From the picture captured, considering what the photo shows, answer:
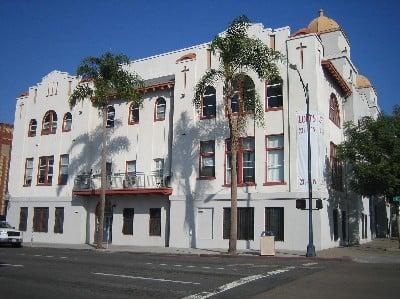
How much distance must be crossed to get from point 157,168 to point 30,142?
46.8ft

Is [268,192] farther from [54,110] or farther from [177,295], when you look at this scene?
[54,110]

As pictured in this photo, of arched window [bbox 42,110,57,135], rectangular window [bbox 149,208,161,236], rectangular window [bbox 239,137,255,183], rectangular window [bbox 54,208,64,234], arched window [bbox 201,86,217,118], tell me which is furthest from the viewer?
arched window [bbox 42,110,57,135]

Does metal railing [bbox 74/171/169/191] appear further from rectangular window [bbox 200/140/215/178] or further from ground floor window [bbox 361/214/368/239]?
ground floor window [bbox 361/214/368/239]

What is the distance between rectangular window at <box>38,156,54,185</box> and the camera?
3691cm

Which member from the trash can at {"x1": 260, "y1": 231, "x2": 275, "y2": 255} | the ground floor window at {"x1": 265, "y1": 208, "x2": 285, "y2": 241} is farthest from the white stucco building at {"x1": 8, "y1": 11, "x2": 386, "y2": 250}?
the trash can at {"x1": 260, "y1": 231, "x2": 275, "y2": 255}

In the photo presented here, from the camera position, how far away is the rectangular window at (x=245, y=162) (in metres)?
27.1

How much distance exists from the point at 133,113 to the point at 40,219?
12.1 meters

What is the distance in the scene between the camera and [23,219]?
124 ft

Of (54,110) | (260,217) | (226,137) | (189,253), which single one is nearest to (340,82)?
(226,137)

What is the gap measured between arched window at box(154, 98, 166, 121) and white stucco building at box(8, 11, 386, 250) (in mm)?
81

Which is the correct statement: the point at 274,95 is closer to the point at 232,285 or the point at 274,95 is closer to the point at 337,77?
the point at 337,77

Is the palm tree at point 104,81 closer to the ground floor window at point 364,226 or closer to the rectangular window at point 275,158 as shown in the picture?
the rectangular window at point 275,158

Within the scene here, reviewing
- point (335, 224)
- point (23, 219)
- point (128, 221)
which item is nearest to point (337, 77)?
point (335, 224)

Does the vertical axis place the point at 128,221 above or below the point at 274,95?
below
